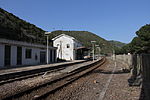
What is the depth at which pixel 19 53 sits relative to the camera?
25.7 m

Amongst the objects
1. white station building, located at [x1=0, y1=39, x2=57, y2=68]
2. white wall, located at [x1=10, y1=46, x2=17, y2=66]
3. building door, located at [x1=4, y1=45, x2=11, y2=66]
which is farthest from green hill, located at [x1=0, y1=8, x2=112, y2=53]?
building door, located at [x1=4, y1=45, x2=11, y2=66]

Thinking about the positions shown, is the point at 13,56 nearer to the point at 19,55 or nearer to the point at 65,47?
the point at 19,55

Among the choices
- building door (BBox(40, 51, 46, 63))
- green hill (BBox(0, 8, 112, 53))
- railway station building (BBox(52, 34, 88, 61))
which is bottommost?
building door (BBox(40, 51, 46, 63))

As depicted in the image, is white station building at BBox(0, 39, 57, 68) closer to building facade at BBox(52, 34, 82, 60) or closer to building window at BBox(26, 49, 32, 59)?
building window at BBox(26, 49, 32, 59)

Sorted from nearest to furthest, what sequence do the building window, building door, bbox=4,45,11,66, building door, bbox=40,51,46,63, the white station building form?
the white station building
building door, bbox=4,45,11,66
the building window
building door, bbox=40,51,46,63

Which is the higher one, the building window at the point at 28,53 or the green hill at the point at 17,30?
the green hill at the point at 17,30

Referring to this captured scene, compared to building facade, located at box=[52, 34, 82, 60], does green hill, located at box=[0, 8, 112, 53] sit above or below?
above

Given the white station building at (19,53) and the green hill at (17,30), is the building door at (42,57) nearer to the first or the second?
the white station building at (19,53)

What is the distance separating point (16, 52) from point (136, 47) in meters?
41.9

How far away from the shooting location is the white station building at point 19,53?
72.9ft

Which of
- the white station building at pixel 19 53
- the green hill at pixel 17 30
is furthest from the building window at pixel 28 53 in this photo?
the green hill at pixel 17 30

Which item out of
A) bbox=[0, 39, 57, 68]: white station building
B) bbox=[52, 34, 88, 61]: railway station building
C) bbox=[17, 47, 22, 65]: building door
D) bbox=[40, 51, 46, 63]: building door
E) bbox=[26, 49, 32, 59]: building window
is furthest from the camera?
bbox=[52, 34, 88, 61]: railway station building

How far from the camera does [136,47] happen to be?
5609 centimetres

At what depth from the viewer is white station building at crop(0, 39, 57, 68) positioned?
72.9 ft
